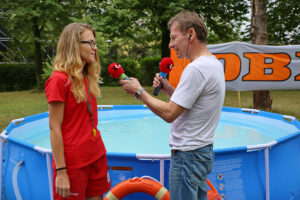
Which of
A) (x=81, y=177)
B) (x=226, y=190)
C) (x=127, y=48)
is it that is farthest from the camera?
(x=127, y=48)

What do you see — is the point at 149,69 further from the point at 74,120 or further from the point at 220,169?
the point at 74,120

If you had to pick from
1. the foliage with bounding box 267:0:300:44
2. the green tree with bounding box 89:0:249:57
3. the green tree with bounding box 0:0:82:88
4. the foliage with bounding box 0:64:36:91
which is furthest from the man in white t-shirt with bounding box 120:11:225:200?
the foliage with bounding box 0:64:36:91

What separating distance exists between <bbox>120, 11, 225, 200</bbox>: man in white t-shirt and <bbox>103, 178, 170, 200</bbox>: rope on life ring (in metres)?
0.71

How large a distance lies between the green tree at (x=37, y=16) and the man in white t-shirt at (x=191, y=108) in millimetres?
15821

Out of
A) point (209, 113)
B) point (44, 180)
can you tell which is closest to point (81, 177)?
point (209, 113)

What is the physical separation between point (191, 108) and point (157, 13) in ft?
50.7

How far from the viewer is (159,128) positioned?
8.45 meters

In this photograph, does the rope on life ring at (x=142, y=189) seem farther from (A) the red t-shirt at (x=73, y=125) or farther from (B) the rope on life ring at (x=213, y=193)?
(A) the red t-shirt at (x=73, y=125)

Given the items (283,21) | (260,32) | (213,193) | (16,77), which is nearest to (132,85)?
(213,193)

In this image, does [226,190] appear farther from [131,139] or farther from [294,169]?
[131,139]

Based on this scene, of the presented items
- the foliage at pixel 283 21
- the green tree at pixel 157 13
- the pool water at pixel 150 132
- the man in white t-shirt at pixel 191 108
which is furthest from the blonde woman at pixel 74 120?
the foliage at pixel 283 21

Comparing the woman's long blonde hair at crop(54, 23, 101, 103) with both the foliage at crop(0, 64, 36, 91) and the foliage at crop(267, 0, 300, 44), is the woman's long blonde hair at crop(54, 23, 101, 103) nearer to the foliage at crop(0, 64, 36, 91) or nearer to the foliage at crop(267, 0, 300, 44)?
the foliage at crop(267, 0, 300, 44)

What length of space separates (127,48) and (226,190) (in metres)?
30.9

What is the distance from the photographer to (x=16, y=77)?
22.8 m
